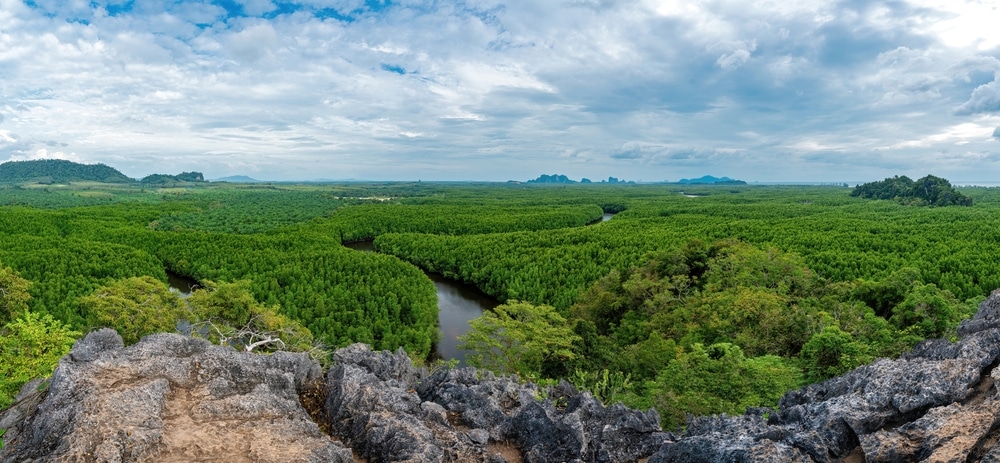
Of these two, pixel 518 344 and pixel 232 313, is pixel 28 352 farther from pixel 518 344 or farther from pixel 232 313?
pixel 518 344

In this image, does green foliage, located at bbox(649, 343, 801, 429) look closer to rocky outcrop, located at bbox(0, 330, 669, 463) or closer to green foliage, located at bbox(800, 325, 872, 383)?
green foliage, located at bbox(800, 325, 872, 383)

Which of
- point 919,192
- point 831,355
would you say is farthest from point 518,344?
point 919,192

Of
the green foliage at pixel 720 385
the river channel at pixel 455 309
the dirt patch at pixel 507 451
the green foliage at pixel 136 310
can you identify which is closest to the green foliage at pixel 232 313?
the green foliage at pixel 136 310

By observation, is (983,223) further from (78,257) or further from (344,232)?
(78,257)

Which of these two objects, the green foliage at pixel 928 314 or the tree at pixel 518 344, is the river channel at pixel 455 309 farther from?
the green foliage at pixel 928 314

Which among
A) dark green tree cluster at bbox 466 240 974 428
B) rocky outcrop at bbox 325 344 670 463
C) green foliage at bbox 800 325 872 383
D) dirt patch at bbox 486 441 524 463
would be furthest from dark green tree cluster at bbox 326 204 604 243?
dirt patch at bbox 486 441 524 463

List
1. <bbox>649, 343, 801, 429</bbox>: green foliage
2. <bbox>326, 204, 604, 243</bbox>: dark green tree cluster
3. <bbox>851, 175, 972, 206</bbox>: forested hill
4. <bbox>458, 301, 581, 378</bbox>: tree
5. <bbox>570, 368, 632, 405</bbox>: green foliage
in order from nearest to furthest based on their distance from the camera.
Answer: <bbox>649, 343, 801, 429</bbox>: green foliage → <bbox>570, 368, 632, 405</bbox>: green foliage → <bbox>458, 301, 581, 378</bbox>: tree → <bbox>326, 204, 604, 243</bbox>: dark green tree cluster → <bbox>851, 175, 972, 206</bbox>: forested hill

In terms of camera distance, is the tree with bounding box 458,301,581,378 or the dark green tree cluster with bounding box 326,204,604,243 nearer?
the tree with bounding box 458,301,581,378
